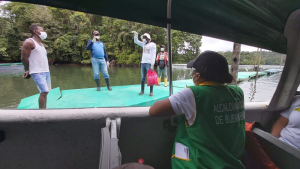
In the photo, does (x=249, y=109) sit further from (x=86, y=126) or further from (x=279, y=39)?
(x=86, y=126)

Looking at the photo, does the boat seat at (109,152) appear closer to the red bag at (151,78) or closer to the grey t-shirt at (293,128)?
the grey t-shirt at (293,128)

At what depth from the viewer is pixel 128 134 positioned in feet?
4.50

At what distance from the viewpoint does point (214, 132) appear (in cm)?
84

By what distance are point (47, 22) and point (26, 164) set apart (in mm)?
26422

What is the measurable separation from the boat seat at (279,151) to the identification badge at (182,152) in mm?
739

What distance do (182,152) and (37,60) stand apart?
2.45 metres

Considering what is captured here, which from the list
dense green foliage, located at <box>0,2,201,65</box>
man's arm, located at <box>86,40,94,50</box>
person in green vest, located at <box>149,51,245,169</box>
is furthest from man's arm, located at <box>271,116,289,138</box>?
dense green foliage, located at <box>0,2,201,65</box>

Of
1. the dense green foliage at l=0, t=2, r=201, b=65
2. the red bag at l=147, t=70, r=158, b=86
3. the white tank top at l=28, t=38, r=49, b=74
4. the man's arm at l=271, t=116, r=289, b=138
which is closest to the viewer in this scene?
the man's arm at l=271, t=116, r=289, b=138

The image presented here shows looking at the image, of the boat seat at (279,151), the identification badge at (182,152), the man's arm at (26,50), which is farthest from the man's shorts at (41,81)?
the boat seat at (279,151)

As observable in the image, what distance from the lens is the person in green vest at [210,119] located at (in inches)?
33.0

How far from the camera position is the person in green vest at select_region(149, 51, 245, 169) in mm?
839

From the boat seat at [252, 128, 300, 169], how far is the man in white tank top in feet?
9.15

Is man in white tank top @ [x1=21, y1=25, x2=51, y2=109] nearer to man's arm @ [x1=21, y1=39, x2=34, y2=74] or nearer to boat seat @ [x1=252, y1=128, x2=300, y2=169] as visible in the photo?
man's arm @ [x1=21, y1=39, x2=34, y2=74]

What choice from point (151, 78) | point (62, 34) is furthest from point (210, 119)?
point (62, 34)
